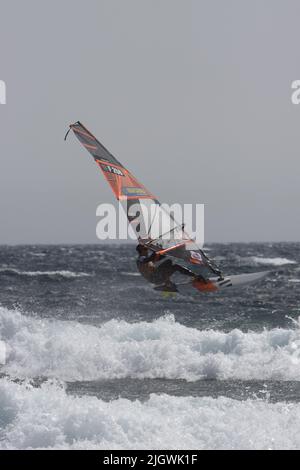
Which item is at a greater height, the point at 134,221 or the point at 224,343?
the point at 134,221

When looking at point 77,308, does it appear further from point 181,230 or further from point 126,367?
point 181,230

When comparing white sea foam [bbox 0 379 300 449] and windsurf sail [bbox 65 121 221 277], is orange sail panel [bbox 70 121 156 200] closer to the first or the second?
windsurf sail [bbox 65 121 221 277]

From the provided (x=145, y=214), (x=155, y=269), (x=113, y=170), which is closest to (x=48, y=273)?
(x=113, y=170)

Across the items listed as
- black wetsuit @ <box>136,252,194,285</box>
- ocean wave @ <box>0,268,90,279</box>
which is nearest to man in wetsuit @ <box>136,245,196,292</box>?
black wetsuit @ <box>136,252,194,285</box>

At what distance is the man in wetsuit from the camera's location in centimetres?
1373

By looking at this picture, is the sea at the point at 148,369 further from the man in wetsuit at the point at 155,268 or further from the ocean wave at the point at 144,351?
the man in wetsuit at the point at 155,268

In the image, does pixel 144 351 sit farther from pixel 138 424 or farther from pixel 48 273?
pixel 48 273

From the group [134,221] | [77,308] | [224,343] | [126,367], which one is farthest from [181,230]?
[77,308]

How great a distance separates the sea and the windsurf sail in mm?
1020

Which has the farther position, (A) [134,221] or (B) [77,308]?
(B) [77,308]

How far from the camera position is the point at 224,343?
2458cm

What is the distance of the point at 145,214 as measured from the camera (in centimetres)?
1404

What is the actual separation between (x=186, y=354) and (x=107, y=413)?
823 cm
